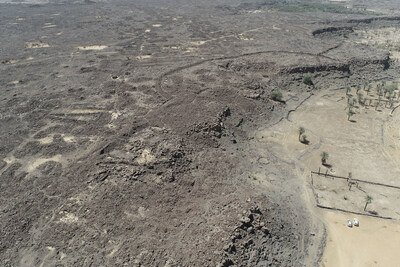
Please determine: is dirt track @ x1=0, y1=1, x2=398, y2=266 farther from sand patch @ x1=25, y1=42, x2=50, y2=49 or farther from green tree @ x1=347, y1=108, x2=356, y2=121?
green tree @ x1=347, y1=108, x2=356, y2=121

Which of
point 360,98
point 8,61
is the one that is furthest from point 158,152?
point 8,61

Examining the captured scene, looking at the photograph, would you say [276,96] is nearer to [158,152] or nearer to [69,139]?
[158,152]

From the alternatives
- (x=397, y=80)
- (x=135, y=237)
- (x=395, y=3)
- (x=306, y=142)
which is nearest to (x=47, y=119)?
(x=135, y=237)

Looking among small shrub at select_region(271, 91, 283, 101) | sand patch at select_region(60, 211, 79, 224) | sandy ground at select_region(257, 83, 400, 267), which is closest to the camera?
sand patch at select_region(60, 211, 79, 224)

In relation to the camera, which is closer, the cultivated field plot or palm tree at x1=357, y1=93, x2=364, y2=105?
the cultivated field plot

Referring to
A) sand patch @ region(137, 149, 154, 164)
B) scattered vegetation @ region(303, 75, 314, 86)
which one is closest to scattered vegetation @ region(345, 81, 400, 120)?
scattered vegetation @ region(303, 75, 314, 86)
